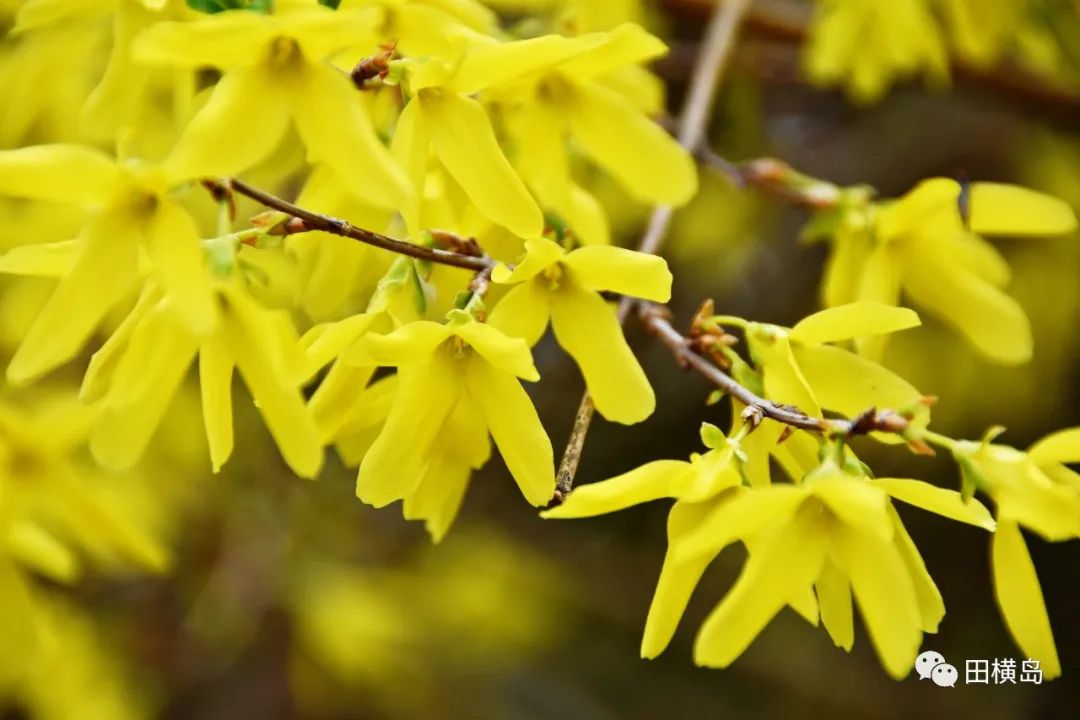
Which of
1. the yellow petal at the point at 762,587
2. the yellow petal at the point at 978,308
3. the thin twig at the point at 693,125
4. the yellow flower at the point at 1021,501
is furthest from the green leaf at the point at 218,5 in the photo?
the yellow petal at the point at 978,308

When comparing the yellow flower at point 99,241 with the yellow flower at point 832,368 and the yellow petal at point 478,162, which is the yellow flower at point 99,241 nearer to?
the yellow petal at point 478,162

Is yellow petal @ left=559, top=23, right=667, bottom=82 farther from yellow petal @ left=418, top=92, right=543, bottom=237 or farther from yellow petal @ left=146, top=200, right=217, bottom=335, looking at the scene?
yellow petal @ left=146, top=200, right=217, bottom=335

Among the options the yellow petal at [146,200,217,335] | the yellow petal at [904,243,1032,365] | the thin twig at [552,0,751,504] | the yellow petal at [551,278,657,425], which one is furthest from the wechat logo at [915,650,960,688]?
the yellow petal at [146,200,217,335]

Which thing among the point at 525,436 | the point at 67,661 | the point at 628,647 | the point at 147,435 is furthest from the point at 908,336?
the point at 67,661

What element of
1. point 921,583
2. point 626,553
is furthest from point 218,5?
point 626,553

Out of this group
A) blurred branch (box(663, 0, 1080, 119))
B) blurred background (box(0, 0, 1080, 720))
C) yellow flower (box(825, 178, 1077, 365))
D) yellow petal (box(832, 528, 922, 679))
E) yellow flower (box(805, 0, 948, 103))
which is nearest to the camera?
yellow petal (box(832, 528, 922, 679))

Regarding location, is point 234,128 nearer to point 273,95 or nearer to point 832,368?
point 273,95

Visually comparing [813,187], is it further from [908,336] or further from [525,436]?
[908,336]
